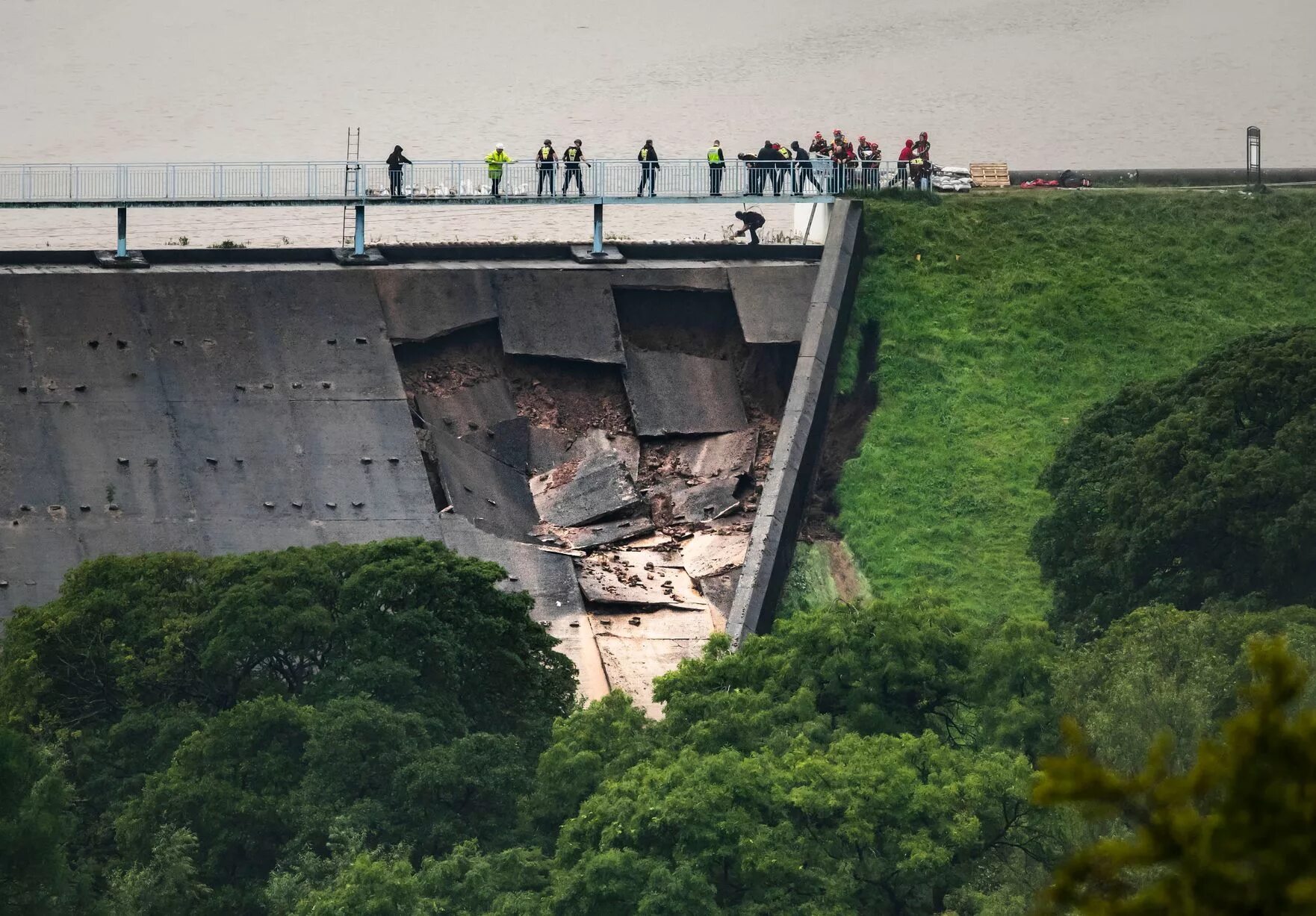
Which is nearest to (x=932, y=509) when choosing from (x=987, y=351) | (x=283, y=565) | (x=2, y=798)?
(x=987, y=351)

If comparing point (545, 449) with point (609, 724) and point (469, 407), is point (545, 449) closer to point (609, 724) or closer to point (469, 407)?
point (469, 407)

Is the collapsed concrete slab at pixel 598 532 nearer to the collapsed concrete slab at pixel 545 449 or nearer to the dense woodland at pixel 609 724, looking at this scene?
the collapsed concrete slab at pixel 545 449

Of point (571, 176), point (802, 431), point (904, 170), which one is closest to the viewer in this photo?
point (802, 431)

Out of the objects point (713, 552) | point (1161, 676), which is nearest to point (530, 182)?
point (713, 552)

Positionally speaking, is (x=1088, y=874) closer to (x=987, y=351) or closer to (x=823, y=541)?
(x=823, y=541)

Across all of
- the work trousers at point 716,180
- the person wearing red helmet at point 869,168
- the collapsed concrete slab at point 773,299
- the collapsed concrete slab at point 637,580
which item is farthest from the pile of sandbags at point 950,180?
the collapsed concrete slab at point 637,580
